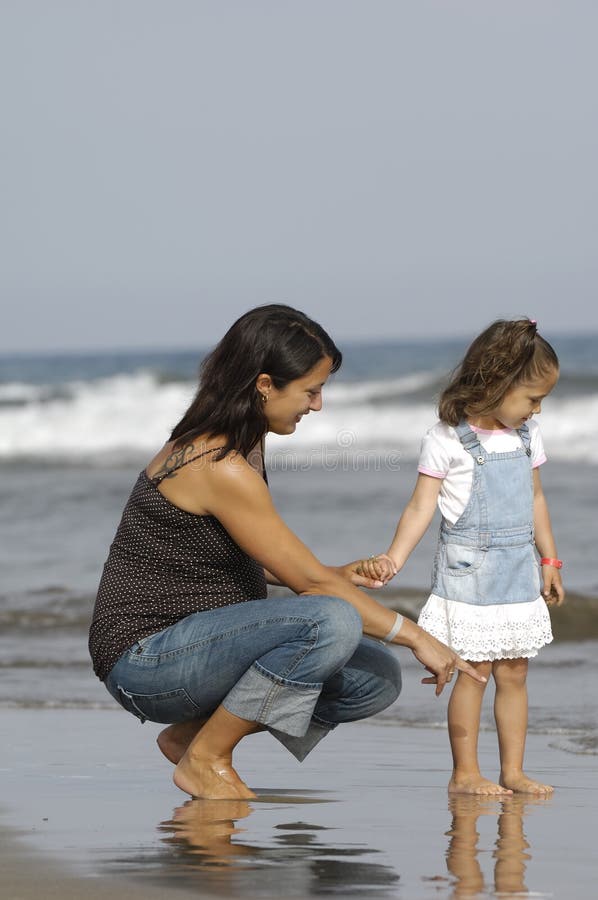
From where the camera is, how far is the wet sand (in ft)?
8.09

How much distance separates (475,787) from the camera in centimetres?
347

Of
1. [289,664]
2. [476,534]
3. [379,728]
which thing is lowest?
[379,728]

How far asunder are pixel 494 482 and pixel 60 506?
868 cm

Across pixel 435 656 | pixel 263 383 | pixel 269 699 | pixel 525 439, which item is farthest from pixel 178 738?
pixel 525 439

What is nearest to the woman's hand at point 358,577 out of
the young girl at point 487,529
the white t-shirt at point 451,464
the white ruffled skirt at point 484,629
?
the young girl at point 487,529

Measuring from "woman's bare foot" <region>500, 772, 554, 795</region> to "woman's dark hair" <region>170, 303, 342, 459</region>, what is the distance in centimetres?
117

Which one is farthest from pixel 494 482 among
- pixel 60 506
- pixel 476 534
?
pixel 60 506

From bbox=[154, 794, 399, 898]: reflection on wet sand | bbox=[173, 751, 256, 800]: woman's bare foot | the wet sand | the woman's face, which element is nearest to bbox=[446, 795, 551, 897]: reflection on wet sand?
the wet sand

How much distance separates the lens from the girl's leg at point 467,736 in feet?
11.4

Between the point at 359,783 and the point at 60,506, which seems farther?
the point at 60,506

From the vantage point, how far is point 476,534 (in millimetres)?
3717

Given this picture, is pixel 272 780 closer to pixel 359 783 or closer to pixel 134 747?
pixel 359 783

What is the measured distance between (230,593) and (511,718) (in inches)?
36.7

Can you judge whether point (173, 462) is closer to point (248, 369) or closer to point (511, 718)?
point (248, 369)
